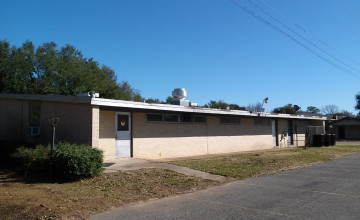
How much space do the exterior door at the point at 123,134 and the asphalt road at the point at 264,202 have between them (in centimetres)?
587

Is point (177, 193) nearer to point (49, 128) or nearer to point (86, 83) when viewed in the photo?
point (49, 128)

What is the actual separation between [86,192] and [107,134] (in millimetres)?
5368

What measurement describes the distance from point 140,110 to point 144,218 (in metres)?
8.40

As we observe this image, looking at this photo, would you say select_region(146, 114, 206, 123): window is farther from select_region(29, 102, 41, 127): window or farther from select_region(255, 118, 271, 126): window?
select_region(255, 118, 271, 126): window

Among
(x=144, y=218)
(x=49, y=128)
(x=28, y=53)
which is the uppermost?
(x=28, y=53)

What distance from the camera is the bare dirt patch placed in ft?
20.1

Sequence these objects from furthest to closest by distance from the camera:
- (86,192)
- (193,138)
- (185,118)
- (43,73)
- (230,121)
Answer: (43,73)
(230,121)
(193,138)
(185,118)
(86,192)

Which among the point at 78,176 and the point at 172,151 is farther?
the point at 172,151

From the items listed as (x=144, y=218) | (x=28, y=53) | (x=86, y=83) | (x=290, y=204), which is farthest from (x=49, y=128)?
(x=28, y=53)

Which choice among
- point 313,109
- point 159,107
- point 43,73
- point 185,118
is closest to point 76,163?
point 159,107

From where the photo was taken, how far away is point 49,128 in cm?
1331

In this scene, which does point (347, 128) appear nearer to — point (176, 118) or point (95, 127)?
point (176, 118)

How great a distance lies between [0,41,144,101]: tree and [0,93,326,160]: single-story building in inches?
496

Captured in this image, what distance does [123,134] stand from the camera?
44.6ft
